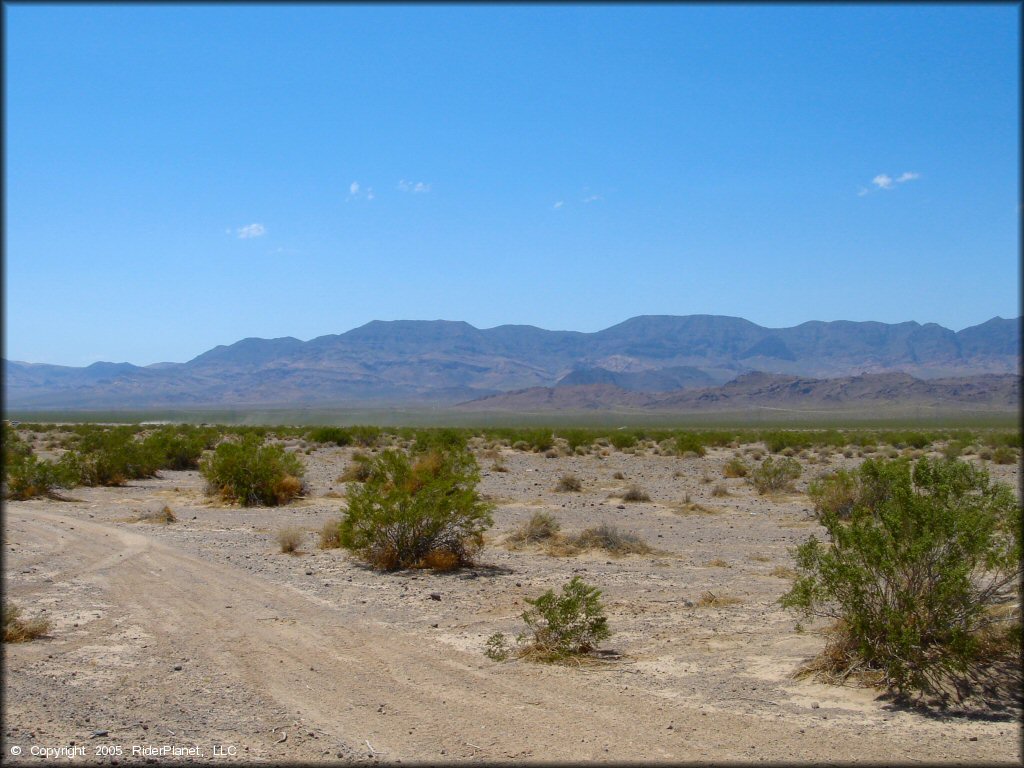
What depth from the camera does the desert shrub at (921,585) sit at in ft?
27.8

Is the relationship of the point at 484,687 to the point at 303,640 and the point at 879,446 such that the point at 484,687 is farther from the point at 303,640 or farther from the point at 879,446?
the point at 879,446

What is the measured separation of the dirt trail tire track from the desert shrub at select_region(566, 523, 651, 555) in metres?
6.77

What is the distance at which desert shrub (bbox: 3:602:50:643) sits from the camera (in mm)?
10297

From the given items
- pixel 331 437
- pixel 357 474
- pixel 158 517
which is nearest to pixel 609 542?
pixel 158 517

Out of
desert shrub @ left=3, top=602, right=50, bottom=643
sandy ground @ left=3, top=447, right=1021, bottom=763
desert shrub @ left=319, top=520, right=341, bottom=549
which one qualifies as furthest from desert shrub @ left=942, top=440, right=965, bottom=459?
desert shrub @ left=3, top=602, right=50, bottom=643

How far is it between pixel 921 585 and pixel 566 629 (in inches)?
158

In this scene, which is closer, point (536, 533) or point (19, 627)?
point (19, 627)

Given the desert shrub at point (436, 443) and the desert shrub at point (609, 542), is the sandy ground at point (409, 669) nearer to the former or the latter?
the desert shrub at point (609, 542)

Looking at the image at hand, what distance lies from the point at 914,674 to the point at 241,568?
11609 millimetres

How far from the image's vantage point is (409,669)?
9.80 meters

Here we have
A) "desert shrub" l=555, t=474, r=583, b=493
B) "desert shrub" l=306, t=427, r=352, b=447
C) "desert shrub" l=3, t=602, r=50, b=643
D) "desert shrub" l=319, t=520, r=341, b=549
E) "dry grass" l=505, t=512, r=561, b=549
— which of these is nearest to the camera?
"desert shrub" l=3, t=602, r=50, b=643

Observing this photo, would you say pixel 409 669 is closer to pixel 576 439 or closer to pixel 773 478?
pixel 773 478

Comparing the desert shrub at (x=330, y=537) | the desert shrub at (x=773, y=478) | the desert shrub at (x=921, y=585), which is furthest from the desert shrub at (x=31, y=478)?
the desert shrub at (x=921, y=585)

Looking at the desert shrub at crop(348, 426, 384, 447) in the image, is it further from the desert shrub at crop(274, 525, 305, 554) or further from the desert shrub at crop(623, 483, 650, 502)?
the desert shrub at crop(274, 525, 305, 554)
